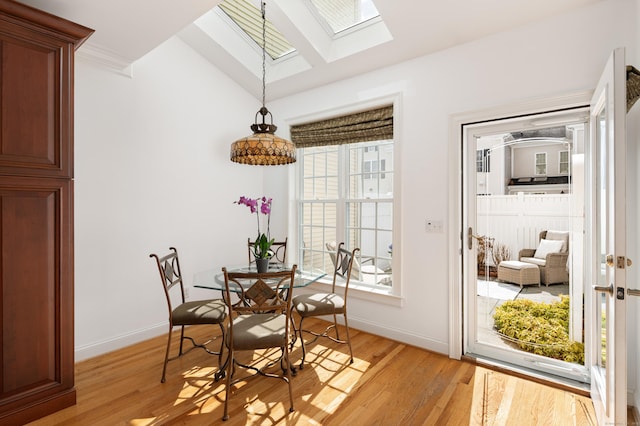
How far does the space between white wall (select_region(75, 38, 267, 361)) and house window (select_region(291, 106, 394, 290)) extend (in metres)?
0.86

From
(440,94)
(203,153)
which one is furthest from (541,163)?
(203,153)

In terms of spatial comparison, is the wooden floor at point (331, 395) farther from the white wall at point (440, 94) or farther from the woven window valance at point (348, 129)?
the woven window valance at point (348, 129)

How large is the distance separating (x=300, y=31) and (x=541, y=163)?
96.2 inches

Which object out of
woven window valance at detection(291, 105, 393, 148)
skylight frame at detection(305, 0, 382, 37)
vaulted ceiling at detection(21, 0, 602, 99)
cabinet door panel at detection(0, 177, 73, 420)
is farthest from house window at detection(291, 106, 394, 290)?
cabinet door panel at detection(0, 177, 73, 420)

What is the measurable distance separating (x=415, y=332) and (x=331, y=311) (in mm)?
906

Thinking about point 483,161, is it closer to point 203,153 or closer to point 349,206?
point 349,206

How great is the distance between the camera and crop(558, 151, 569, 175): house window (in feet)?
8.28

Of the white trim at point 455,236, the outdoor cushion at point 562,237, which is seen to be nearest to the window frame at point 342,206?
the white trim at point 455,236

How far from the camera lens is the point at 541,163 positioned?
103 inches

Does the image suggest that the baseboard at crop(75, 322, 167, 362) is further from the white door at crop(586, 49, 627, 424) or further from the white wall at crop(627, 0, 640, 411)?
the white wall at crop(627, 0, 640, 411)

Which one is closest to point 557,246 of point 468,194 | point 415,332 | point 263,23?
point 468,194

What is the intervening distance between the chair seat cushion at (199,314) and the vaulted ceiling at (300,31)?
Result: 219 centimetres

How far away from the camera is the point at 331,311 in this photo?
2.79m

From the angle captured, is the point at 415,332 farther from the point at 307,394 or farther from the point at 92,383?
the point at 92,383
